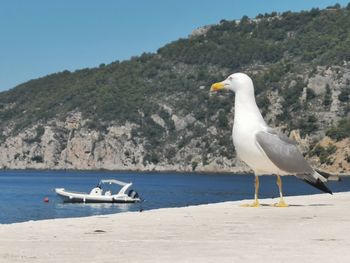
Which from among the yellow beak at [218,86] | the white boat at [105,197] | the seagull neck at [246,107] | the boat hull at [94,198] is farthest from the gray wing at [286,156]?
the boat hull at [94,198]

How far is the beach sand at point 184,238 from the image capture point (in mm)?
7691

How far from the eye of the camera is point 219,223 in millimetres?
11383

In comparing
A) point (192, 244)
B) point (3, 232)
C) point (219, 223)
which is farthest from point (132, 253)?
point (219, 223)

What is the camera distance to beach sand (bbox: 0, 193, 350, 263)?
7691mm

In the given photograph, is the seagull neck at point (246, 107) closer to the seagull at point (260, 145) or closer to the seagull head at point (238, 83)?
the seagull at point (260, 145)

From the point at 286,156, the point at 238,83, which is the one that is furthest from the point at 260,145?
the point at 238,83

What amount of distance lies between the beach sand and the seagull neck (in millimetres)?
1976

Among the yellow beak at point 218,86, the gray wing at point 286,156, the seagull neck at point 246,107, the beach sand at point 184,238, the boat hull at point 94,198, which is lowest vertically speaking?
the boat hull at point 94,198

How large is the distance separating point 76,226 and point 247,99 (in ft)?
16.8

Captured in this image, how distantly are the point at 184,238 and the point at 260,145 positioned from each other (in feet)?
16.9

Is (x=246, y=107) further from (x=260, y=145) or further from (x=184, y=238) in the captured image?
(x=184, y=238)

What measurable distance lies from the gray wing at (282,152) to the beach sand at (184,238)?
1.33 m

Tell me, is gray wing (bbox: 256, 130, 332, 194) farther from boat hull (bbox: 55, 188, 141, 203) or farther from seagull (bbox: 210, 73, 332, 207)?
boat hull (bbox: 55, 188, 141, 203)

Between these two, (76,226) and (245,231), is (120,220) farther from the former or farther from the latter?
(245,231)
